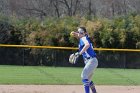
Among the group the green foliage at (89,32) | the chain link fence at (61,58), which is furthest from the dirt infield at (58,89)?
the green foliage at (89,32)

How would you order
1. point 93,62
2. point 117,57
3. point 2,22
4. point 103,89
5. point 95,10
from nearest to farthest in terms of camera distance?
1. point 93,62
2. point 103,89
3. point 117,57
4. point 2,22
5. point 95,10

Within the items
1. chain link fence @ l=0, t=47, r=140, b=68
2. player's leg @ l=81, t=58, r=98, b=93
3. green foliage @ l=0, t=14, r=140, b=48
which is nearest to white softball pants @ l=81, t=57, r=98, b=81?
player's leg @ l=81, t=58, r=98, b=93

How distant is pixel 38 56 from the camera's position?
32469 millimetres

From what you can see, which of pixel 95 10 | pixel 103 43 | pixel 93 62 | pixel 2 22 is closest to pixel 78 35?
pixel 93 62

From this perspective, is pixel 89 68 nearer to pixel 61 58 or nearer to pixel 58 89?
pixel 58 89

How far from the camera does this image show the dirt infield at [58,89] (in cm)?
1511

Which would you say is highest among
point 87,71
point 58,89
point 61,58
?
point 87,71

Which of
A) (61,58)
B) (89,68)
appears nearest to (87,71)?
(89,68)

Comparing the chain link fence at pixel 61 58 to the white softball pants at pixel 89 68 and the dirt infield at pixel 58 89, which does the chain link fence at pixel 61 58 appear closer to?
the dirt infield at pixel 58 89

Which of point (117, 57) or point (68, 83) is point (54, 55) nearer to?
point (117, 57)

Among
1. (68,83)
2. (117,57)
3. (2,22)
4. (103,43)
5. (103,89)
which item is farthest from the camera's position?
(2,22)

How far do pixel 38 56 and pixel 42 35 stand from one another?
10.3 feet

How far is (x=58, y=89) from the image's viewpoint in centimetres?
1568

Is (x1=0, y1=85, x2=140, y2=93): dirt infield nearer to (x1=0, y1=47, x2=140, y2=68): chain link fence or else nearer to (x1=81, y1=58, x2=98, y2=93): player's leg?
→ (x1=81, y1=58, x2=98, y2=93): player's leg
